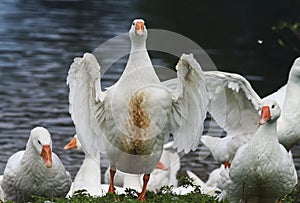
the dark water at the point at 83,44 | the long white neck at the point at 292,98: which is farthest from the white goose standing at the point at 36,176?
the dark water at the point at 83,44

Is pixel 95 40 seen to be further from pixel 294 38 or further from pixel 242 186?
pixel 242 186

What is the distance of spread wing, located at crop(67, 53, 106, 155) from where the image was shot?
27.2 ft

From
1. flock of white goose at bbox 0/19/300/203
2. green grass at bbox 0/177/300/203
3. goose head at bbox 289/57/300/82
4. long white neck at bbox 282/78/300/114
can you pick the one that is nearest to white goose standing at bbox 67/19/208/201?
flock of white goose at bbox 0/19/300/203

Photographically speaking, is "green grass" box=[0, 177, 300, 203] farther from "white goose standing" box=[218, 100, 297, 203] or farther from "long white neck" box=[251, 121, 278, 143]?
"long white neck" box=[251, 121, 278, 143]

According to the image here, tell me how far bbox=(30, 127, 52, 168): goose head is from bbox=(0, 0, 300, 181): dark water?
417cm

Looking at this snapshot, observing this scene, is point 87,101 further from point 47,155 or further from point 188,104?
point 188,104

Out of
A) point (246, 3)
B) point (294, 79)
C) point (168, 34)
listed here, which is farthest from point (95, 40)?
point (294, 79)

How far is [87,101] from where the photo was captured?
28.2 feet

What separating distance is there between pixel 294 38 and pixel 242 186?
12.6m

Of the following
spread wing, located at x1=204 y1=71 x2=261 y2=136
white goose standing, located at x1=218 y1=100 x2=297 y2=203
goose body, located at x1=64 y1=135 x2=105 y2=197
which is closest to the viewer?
white goose standing, located at x1=218 y1=100 x2=297 y2=203

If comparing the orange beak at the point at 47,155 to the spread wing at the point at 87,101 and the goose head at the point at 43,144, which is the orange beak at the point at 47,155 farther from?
the spread wing at the point at 87,101

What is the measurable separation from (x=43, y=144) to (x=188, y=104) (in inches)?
59.7

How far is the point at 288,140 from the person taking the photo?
9.64m

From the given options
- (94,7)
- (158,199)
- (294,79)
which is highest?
(294,79)
